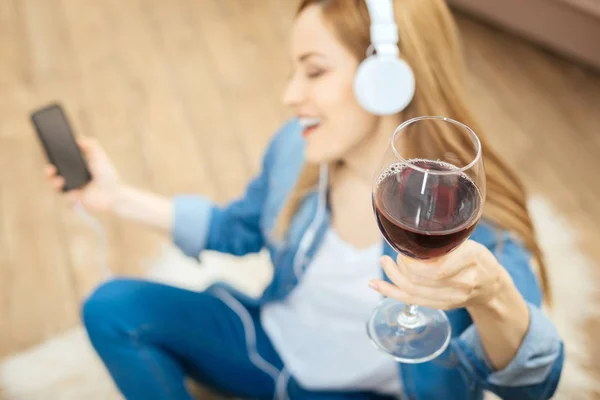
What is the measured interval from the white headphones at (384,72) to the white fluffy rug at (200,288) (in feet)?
2.86

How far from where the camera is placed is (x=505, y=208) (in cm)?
96

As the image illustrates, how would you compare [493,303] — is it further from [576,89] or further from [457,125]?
[576,89]

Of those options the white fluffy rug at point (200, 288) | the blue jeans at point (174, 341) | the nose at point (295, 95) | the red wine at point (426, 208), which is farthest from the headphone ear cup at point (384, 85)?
the white fluffy rug at point (200, 288)

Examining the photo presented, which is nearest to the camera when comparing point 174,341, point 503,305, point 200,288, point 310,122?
point 503,305

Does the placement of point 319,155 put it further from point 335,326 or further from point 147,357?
point 147,357

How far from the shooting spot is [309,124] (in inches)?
39.7

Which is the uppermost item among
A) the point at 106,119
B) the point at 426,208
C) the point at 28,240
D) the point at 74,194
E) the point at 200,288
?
the point at 426,208

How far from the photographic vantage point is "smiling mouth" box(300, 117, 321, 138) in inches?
39.2

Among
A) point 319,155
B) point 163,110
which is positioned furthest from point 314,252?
point 163,110

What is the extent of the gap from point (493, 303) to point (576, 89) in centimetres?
163

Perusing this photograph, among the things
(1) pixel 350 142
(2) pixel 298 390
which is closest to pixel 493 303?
(1) pixel 350 142

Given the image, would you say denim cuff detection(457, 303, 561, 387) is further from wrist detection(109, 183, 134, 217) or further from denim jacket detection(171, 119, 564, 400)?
wrist detection(109, 183, 134, 217)

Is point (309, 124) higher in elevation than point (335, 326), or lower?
higher

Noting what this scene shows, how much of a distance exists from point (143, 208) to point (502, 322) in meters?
0.66
